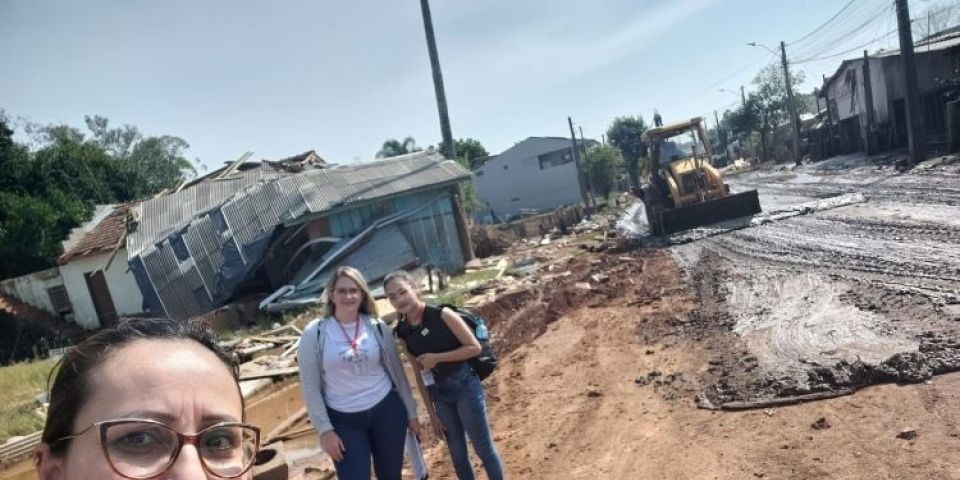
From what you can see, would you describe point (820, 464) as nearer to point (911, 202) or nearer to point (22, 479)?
point (22, 479)

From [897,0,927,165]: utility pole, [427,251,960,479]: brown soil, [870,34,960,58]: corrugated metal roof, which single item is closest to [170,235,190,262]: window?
[427,251,960,479]: brown soil

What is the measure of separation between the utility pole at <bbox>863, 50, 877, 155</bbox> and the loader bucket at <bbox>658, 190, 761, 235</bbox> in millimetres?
17184

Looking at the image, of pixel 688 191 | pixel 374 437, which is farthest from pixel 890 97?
pixel 374 437

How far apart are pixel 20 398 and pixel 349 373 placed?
34.2 ft

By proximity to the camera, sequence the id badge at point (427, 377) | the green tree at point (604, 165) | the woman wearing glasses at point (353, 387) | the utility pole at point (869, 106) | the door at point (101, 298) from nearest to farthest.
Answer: the woman wearing glasses at point (353, 387)
the id badge at point (427, 377)
the door at point (101, 298)
the utility pole at point (869, 106)
the green tree at point (604, 165)

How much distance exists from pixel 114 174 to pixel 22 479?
27201 millimetres

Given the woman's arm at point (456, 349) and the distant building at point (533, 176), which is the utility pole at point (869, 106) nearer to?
the distant building at point (533, 176)

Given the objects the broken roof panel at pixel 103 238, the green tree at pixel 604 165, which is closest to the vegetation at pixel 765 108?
the green tree at pixel 604 165

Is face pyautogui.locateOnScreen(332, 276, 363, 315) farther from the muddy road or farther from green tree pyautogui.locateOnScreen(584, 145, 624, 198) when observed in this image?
green tree pyautogui.locateOnScreen(584, 145, 624, 198)

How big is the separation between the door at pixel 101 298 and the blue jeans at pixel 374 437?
19.8 metres

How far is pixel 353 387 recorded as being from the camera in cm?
382

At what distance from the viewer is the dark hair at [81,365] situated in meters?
1.25

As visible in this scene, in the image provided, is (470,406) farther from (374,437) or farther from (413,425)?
(374,437)

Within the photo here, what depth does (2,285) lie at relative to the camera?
2211 cm
